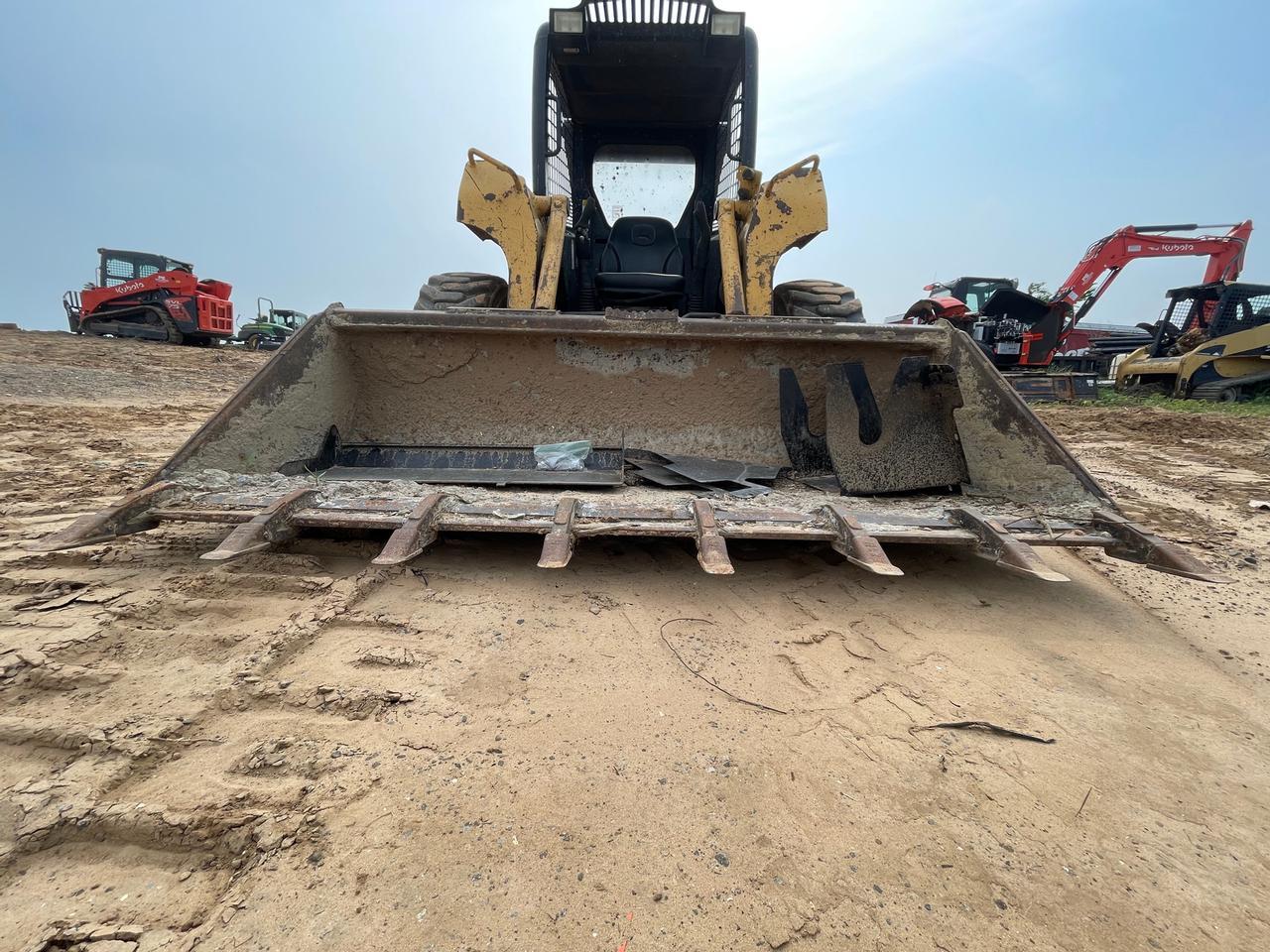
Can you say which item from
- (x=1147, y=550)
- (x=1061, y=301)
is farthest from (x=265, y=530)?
(x=1061, y=301)

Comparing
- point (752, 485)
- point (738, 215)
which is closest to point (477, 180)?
point (738, 215)

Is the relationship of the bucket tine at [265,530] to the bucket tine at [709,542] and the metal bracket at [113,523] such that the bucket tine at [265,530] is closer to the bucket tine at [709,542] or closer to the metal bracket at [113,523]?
the metal bracket at [113,523]

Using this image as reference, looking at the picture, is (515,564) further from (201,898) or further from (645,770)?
(201,898)

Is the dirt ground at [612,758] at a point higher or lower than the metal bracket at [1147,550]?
lower

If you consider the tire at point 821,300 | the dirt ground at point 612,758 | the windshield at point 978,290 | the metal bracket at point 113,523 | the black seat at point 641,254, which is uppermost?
the windshield at point 978,290

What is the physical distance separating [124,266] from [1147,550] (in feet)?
75.2

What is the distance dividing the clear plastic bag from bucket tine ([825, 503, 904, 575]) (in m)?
1.39

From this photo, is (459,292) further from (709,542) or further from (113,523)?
(709,542)

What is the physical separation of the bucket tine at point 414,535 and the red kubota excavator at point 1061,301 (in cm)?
1317

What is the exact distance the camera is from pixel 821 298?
12.6ft

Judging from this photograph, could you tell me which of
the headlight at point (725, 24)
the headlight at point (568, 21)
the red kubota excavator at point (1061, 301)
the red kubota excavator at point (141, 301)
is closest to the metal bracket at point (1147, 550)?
the headlight at point (725, 24)

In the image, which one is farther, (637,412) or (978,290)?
(978,290)

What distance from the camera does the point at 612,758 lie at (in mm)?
1282

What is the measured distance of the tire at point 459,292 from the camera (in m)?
3.68
